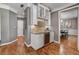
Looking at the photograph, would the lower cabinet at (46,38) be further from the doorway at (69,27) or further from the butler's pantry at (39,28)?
the doorway at (69,27)

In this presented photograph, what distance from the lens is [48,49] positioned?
5.71ft

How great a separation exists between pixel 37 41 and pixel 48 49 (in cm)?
28

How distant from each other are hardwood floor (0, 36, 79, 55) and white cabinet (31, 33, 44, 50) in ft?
0.24

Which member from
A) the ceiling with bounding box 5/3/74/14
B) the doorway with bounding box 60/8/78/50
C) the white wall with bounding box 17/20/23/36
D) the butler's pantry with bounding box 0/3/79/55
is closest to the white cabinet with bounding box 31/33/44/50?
the butler's pantry with bounding box 0/3/79/55

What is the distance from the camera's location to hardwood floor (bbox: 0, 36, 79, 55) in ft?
5.52

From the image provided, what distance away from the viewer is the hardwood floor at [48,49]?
1684 mm

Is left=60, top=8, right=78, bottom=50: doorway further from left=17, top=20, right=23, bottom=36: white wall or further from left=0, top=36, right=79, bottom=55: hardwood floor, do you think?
left=17, top=20, right=23, bottom=36: white wall

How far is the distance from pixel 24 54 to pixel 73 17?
126 cm

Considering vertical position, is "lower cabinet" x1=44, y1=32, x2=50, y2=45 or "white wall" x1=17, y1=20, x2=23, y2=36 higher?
"white wall" x1=17, y1=20, x2=23, y2=36

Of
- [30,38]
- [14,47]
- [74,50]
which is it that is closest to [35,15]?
[30,38]

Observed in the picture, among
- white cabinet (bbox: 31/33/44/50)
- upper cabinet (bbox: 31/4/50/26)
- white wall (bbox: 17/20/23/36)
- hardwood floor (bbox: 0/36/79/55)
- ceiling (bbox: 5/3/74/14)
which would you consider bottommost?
hardwood floor (bbox: 0/36/79/55)

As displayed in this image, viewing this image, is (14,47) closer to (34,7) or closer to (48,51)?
(48,51)

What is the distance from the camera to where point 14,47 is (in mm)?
1697

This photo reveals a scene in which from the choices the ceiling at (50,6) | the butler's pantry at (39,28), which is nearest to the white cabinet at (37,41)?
the butler's pantry at (39,28)
